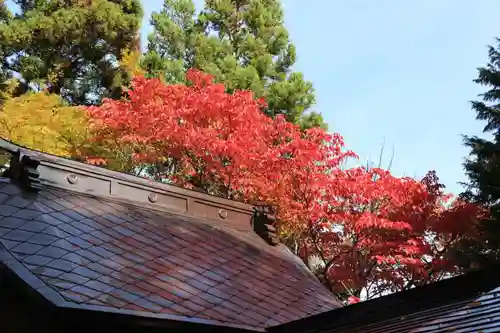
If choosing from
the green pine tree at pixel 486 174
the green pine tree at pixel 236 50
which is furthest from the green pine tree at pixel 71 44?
the green pine tree at pixel 486 174

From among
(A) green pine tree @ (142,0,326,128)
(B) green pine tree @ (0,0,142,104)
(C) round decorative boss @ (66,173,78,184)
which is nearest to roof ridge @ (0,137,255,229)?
(C) round decorative boss @ (66,173,78,184)

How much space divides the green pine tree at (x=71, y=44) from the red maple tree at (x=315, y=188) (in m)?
6.82

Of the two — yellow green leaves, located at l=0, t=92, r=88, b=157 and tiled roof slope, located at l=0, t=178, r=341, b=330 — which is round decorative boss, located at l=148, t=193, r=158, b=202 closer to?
tiled roof slope, located at l=0, t=178, r=341, b=330

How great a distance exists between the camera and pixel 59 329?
5.35 meters

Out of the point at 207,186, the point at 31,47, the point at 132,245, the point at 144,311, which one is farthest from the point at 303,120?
the point at 144,311

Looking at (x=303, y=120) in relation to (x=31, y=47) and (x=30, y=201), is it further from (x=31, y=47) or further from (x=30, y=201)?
(x=30, y=201)

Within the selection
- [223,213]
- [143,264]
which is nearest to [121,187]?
[223,213]

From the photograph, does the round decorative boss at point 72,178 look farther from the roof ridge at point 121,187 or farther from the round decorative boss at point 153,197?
the round decorative boss at point 153,197

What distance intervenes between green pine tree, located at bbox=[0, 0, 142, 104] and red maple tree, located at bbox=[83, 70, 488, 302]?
682 cm

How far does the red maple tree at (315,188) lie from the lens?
532 inches

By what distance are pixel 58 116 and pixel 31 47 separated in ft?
17.4

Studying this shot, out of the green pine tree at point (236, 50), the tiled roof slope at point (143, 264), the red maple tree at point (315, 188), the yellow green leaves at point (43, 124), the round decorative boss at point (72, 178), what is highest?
the green pine tree at point (236, 50)

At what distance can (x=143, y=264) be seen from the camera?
21.2 ft

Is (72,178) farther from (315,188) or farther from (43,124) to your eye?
(43,124)
